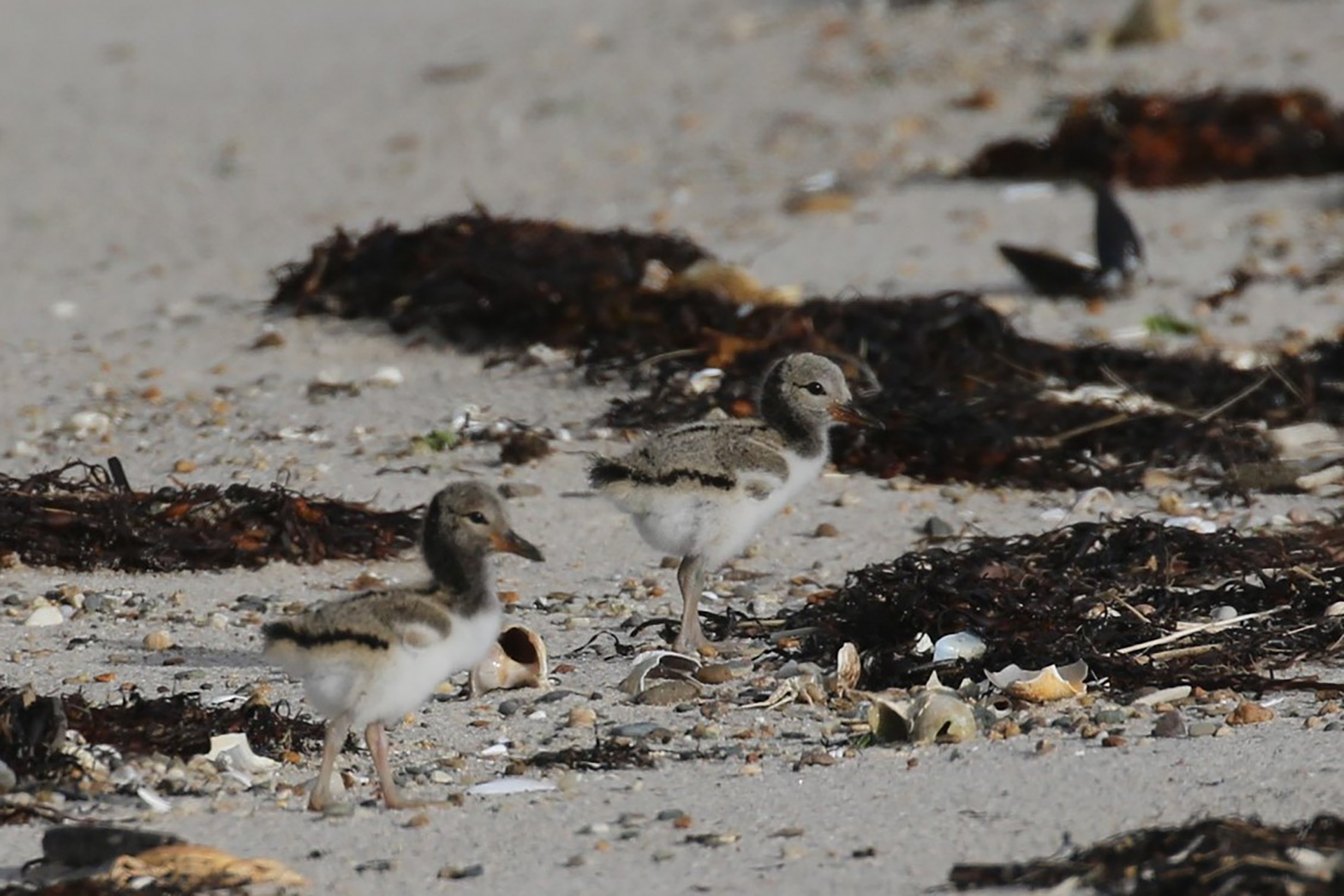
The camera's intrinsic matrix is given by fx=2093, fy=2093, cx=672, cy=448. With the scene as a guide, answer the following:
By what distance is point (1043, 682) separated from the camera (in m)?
4.81

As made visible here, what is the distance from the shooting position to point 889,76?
13.1m

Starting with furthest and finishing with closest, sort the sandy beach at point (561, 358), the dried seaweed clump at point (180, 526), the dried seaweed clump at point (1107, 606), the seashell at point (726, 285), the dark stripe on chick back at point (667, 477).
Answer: the seashell at point (726, 285) → the dried seaweed clump at point (180, 526) → the dark stripe on chick back at point (667, 477) → the dried seaweed clump at point (1107, 606) → the sandy beach at point (561, 358)

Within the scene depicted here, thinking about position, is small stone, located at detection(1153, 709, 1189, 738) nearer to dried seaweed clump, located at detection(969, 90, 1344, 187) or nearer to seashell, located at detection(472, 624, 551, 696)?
seashell, located at detection(472, 624, 551, 696)

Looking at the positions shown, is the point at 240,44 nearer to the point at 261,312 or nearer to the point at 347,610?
the point at 261,312

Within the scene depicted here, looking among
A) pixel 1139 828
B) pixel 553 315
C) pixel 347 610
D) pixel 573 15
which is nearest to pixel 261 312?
pixel 553 315

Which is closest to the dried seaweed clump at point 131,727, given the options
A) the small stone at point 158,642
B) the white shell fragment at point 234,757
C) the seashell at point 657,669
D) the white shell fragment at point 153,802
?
the white shell fragment at point 234,757

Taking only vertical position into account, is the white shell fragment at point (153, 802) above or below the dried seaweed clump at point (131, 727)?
below

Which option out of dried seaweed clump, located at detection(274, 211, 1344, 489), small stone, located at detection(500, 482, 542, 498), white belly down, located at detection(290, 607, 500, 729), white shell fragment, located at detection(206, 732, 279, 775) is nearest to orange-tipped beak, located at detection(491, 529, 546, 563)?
white belly down, located at detection(290, 607, 500, 729)

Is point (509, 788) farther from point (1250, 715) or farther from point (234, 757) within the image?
point (1250, 715)

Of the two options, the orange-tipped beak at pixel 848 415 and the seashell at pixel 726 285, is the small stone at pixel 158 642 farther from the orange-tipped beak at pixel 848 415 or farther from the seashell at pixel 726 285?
the seashell at pixel 726 285

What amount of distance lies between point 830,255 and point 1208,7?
5029mm

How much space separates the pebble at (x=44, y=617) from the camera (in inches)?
218

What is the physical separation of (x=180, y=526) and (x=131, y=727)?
1.68m

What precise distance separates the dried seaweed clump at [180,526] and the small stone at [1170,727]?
262 centimetres
